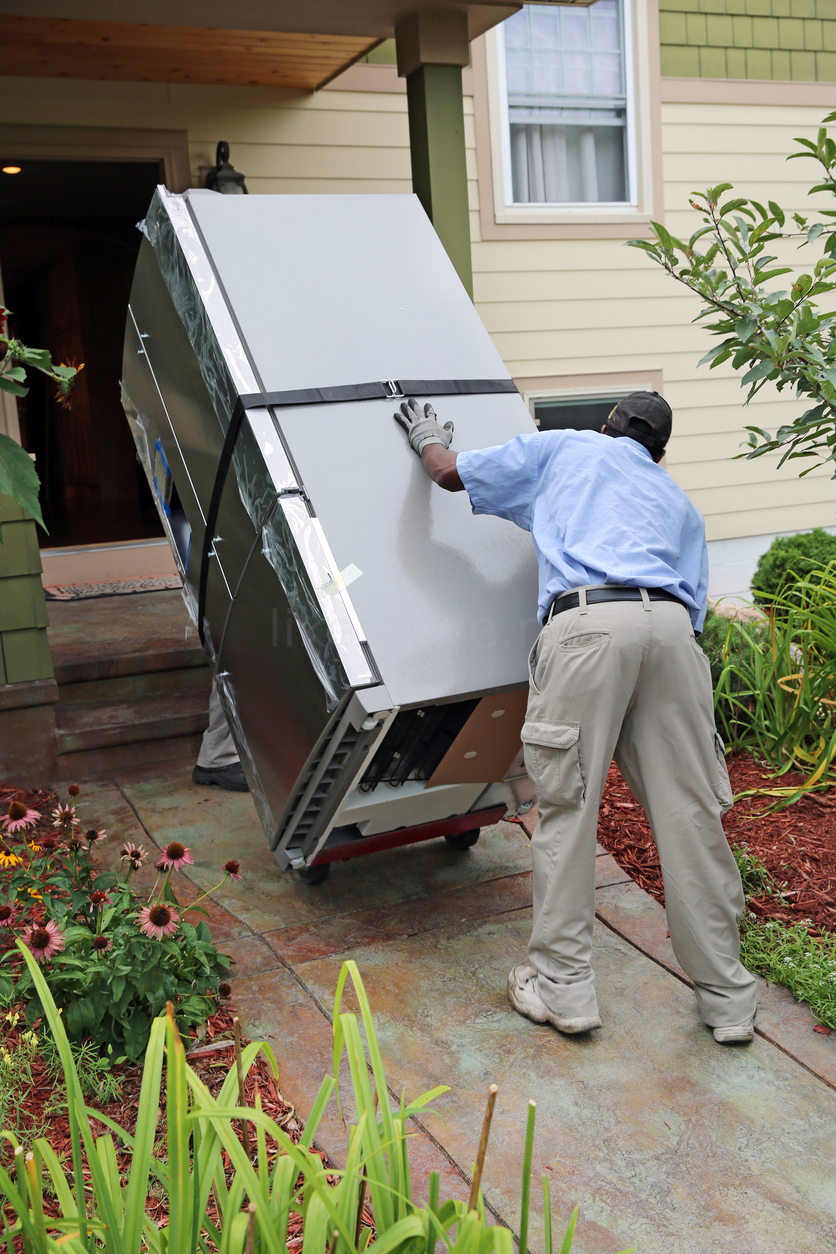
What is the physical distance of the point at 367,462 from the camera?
284 centimetres

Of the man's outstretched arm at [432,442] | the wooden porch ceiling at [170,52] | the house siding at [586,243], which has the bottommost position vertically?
the man's outstretched arm at [432,442]

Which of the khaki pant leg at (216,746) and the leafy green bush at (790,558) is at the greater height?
the leafy green bush at (790,558)

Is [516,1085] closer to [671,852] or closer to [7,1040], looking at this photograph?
[671,852]

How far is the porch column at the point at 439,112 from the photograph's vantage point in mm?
5062

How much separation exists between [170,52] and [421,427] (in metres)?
4.14

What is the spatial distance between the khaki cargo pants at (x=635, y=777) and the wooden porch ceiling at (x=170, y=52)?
4.17 m

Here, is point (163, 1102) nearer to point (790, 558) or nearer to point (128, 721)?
point (128, 721)

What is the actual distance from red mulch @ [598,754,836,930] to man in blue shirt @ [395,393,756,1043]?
0.64 metres

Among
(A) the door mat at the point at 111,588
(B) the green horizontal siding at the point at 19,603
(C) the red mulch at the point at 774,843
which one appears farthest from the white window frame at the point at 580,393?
(B) the green horizontal siding at the point at 19,603

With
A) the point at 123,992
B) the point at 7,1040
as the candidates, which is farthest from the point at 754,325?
the point at 7,1040

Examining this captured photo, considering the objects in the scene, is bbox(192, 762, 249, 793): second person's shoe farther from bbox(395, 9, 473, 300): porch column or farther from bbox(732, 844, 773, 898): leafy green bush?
bbox(395, 9, 473, 300): porch column

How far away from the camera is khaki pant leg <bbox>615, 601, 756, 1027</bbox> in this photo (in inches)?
103

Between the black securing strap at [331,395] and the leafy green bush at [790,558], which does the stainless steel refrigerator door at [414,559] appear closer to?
the black securing strap at [331,395]

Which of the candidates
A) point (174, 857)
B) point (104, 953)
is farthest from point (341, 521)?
point (104, 953)
